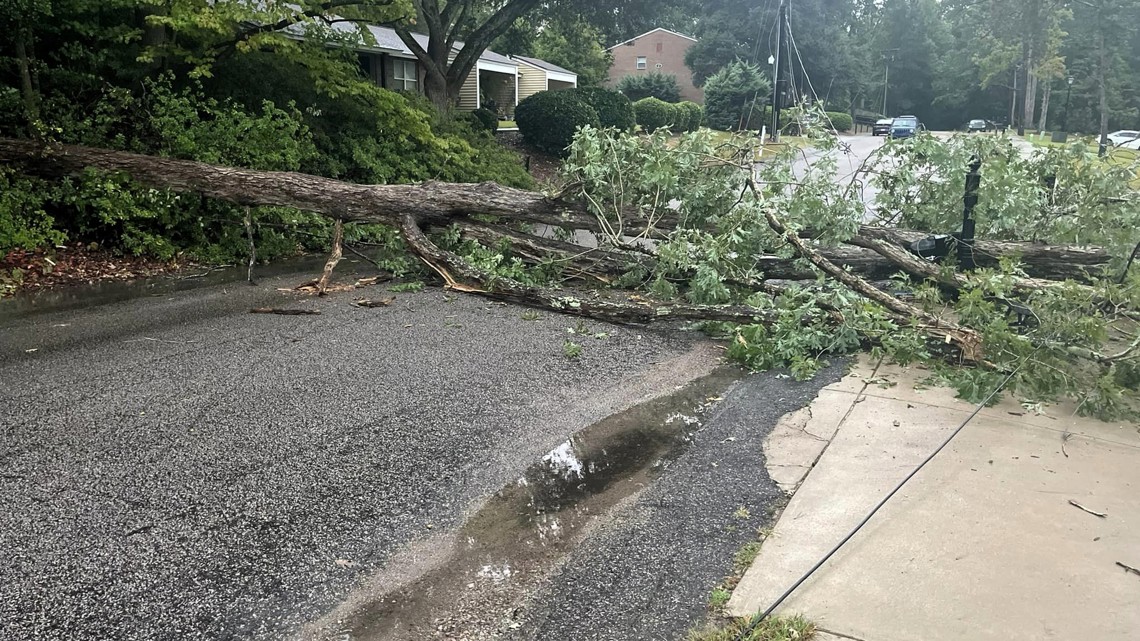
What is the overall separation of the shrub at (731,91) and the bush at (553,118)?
14.2 metres

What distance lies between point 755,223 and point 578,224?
1.80 m

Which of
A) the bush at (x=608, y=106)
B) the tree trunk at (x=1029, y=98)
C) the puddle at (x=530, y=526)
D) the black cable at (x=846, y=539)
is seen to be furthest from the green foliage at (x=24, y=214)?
the tree trunk at (x=1029, y=98)

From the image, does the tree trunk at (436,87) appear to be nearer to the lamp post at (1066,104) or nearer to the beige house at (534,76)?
the beige house at (534,76)

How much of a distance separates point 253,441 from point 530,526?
1.68 metres

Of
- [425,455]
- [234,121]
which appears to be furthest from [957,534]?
[234,121]

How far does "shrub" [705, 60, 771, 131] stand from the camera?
113 feet

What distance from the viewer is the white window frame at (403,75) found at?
2175cm

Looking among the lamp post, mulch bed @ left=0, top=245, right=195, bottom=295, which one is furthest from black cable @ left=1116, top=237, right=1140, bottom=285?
the lamp post

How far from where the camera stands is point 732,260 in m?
6.75

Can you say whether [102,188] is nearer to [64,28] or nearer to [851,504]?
[64,28]

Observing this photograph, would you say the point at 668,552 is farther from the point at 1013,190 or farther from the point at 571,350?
the point at 1013,190

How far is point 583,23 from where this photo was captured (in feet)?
79.5

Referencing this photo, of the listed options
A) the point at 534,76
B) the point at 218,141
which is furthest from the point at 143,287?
the point at 534,76

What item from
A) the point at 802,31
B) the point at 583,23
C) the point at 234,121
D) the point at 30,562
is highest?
the point at 802,31
